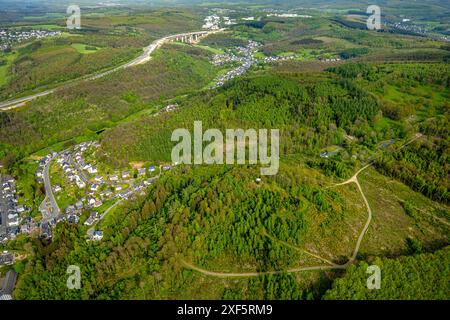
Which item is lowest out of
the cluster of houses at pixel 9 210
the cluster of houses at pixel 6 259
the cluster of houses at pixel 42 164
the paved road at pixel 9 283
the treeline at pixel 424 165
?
the paved road at pixel 9 283

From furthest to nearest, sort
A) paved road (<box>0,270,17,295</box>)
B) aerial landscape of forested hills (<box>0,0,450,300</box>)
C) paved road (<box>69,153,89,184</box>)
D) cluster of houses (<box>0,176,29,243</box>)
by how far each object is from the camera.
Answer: paved road (<box>69,153,89,184</box>) → cluster of houses (<box>0,176,29,243</box>) → paved road (<box>0,270,17,295</box>) → aerial landscape of forested hills (<box>0,0,450,300</box>)

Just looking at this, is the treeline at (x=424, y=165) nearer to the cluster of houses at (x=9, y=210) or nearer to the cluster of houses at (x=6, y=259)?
the cluster of houses at (x=6, y=259)

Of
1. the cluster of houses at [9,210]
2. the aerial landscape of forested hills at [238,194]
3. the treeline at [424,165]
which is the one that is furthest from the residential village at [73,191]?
the treeline at [424,165]

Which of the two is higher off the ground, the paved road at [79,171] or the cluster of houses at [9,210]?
the paved road at [79,171]

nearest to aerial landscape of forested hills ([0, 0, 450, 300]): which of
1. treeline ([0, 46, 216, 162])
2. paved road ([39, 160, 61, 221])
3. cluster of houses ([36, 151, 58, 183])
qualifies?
paved road ([39, 160, 61, 221])

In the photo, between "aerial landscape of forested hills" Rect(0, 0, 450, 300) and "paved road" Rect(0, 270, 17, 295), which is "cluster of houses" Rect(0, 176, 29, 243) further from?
"paved road" Rect(0, 270, 17, 295)

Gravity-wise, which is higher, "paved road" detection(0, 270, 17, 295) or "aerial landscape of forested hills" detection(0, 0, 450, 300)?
"aerial landscape of forested hills" detection(0, 0, 450, 300)

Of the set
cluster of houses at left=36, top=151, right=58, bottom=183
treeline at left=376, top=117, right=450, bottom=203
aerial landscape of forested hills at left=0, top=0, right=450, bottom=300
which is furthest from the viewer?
cluster of houses at left=36, top=151, right=58, bottom=183
